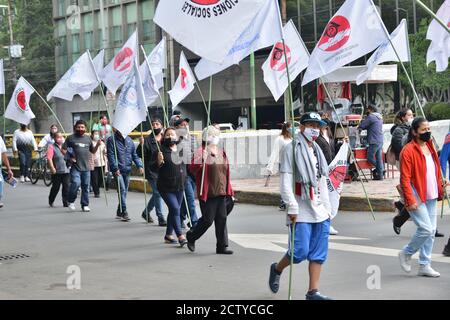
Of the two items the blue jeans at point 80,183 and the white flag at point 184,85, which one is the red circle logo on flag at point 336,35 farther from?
the blue jeans at point 80,183

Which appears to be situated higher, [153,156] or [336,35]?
[336,35]

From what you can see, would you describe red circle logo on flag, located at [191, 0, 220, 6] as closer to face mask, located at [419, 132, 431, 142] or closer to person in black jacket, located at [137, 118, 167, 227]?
face mask, located at [419, 132, 431, 142]

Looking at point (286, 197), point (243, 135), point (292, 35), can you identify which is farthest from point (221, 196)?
point (243, 135)

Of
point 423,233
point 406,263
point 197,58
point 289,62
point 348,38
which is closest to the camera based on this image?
point 423,233

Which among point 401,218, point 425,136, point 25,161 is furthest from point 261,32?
point 25,161

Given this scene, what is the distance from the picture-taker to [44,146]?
23016 mm

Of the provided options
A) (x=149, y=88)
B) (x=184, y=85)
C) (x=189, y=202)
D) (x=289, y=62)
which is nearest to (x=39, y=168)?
(x=184, y=85)

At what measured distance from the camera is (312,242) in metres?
7.60

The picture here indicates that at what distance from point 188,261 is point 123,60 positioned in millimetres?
6977

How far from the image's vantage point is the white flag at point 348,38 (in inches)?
485

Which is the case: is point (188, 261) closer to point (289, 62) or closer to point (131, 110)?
point (131, 110)

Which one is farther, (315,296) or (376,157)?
(376,157)

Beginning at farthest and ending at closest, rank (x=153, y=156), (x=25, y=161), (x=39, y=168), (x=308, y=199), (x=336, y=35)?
(x=25, y=161)
(x=39, y=168)
(x=336, y=35)
(x=153, y=156)
(x=308, y=199)

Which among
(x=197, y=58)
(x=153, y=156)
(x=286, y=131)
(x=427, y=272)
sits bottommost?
(x=427, y=272)
